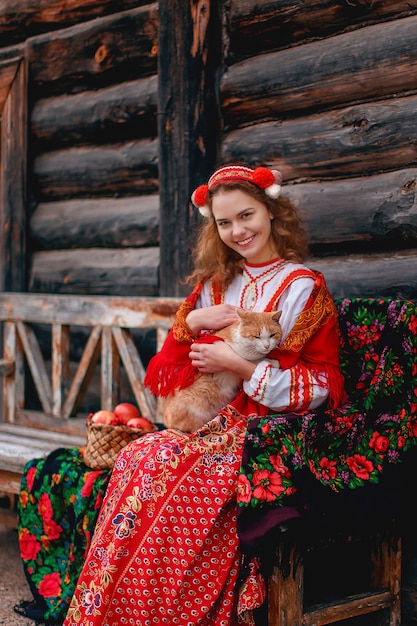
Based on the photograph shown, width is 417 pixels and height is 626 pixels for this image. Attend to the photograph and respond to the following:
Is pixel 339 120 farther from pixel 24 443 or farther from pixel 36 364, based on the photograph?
pixel 36 364

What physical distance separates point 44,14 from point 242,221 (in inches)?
113

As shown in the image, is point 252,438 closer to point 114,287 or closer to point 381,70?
point 381,70

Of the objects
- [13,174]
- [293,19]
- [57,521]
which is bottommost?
[57,521]

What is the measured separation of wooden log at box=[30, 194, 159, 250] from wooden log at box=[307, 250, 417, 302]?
1244 mm

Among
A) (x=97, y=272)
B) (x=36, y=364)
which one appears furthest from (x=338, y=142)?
(x=36, y=364)

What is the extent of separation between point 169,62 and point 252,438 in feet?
7.86

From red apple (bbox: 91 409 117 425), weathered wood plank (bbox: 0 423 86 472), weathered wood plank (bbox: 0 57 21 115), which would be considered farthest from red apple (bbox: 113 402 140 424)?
weathered wood plank (bbox: 0 57 21 115)

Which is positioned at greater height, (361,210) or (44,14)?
(44,14)

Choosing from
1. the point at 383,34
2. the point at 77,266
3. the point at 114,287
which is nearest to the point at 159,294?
the point at 114,287

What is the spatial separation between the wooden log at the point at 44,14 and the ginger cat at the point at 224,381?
258cm

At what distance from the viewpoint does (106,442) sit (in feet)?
10.7

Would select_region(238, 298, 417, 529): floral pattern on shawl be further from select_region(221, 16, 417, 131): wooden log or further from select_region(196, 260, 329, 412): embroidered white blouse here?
select_region(221, 16, 417, 131): wooden log

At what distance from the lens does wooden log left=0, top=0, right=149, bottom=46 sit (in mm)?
4938

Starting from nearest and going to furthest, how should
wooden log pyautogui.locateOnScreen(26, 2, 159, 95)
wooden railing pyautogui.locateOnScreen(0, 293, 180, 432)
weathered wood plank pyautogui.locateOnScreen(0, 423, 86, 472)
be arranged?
weathered wood plank pyautogui.locateOnScreen(0, 423, 86, 472), wooden railing pyautogui.locateOnScreen(0, 293, 180, 432), wooden log pyautogui.locateOnScreen(26, 2, 159, 95)
